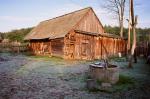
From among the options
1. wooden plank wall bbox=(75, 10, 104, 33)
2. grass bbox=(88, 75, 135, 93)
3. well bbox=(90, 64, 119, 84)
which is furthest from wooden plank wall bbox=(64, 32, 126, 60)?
well bbox=(90, 64, 119, 84)

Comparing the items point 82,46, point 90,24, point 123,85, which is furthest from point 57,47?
point 123,85

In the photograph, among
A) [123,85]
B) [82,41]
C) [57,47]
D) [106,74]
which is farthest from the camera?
[57,47]

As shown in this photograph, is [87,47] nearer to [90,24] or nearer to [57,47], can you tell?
[57,47]

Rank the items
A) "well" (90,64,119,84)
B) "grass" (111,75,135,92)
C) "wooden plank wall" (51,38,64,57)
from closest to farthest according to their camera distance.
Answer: "grass" (111,75,135,92) < "well" (90,64,119,84) < "wooden plank wall" (51,38,64,57)

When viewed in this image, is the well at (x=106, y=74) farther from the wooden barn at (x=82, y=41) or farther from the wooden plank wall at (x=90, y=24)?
the wooden plank wall at (x=90, y=24)

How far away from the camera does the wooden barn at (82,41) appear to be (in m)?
28.0

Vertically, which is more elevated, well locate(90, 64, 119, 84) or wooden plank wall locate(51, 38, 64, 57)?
wooden plank wall locate(51, 38, 64, 57)

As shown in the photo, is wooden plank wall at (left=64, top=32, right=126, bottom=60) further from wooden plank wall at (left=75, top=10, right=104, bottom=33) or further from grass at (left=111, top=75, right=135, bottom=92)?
grass at (left=111, top=75, right=135, bottom=92)

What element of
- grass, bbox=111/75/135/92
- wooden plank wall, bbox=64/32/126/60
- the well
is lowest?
grass, bbox=111/75/135/92

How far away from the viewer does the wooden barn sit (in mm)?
27953

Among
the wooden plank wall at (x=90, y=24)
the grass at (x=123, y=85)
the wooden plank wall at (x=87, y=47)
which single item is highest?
the wooden plank wall at (x=90, y=24)

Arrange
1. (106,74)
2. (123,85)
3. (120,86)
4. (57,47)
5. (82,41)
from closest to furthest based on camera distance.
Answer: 1. (120,86)
2. (123,85)
3. (106,74)
4. (82,41)
5. (57,47)

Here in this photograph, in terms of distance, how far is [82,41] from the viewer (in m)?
28.5

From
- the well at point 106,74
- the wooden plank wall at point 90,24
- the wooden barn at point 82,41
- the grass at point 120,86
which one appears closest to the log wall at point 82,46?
the wooden barn at point 82,41
